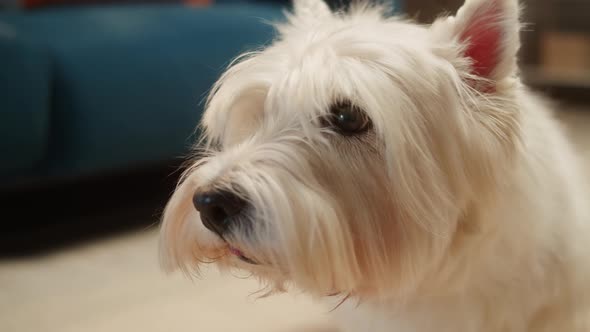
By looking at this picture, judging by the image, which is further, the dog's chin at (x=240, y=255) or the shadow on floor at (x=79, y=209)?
the shadow on floor at (x=79, y=209)

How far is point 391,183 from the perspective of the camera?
101cm

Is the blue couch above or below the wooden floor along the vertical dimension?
above

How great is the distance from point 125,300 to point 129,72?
2.27 ft

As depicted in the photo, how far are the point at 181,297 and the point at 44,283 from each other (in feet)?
1.29

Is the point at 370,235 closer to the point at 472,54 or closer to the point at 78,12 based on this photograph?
the point at 472,54

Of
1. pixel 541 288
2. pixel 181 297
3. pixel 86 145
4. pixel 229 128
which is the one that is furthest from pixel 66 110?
pixel 541 288

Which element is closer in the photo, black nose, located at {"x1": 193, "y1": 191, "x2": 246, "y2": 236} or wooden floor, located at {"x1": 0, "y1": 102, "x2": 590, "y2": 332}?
black nose, located at {"x1": 193, "y1": 191, "x2": 246, "y2": 236}

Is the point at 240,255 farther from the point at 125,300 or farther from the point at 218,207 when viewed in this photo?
the point at 125,300

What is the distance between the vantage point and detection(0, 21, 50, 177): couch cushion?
5.90 ft

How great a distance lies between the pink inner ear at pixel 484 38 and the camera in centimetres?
106

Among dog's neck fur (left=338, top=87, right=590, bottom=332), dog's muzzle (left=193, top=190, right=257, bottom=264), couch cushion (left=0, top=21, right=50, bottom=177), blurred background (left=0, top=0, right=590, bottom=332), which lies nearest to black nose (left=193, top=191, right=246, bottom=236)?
dog's muzzle (left=193, top=190, right=257, bottom=264)

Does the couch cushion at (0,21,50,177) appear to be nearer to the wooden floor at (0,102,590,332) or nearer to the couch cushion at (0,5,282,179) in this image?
the couch cushion at (0,5,282,179)

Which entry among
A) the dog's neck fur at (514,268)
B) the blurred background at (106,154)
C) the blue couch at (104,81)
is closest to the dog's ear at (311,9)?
the blurred background at (106,154)

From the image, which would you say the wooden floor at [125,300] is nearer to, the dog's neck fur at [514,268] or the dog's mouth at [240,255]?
the dog's neck fur at [514,268]
